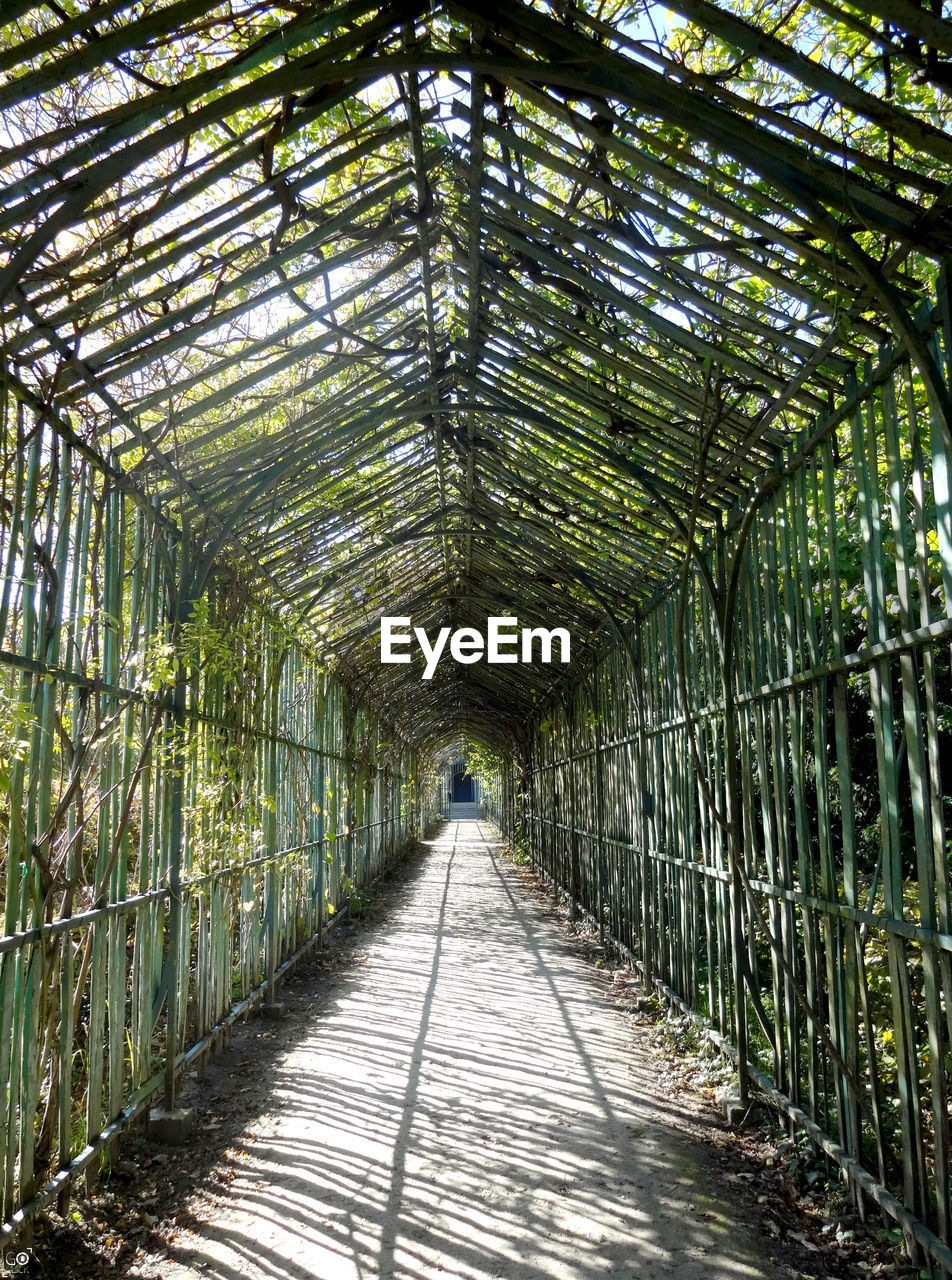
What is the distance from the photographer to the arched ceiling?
2.77 m

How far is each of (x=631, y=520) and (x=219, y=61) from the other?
161 inches

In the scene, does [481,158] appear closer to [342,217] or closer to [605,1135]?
[342,217]

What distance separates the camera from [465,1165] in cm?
414

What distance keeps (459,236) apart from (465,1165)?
423 cm

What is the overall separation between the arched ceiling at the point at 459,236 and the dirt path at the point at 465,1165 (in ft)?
10.3

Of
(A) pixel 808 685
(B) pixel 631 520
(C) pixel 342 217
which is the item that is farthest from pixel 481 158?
(B) pixel 631 520

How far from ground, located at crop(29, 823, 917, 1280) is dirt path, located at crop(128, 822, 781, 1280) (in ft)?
0.04

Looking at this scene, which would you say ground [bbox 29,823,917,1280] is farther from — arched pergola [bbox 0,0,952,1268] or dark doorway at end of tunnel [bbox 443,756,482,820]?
dark doorway at end of tunnel [bbox 443,756,482,820]

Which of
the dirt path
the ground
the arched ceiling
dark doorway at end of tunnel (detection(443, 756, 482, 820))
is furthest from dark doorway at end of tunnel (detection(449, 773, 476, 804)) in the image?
the arched ceiling

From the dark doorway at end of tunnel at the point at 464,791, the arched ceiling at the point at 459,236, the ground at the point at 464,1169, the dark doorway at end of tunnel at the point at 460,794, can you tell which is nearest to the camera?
the arched ceiling at the point at 459,236

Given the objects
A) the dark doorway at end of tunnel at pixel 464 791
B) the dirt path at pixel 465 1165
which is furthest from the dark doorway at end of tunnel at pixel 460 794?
the dirt path at pixel 465 1165

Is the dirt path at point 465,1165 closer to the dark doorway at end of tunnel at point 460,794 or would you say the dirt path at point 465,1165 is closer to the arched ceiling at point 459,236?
the arched ceiling at point 459,236

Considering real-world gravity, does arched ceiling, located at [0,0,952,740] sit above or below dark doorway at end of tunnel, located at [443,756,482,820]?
above

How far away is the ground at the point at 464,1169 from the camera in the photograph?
332cm
